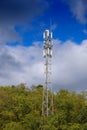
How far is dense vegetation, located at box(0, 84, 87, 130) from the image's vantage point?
48.3m

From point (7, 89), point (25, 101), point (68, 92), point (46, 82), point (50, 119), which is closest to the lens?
point (50, 119)

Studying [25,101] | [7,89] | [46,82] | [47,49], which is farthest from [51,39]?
[7,89]

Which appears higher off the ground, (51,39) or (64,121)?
(51,39)

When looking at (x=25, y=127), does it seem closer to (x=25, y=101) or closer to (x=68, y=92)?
(x=25, y=101)

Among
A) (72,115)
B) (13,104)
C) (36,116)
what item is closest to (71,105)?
(72,115)

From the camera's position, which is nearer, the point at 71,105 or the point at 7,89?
the point at 71,105

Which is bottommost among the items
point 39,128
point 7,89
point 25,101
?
point 39,128

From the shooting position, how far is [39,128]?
4862 cm

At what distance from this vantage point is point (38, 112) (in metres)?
53.3

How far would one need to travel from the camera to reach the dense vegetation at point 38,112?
1901 inches

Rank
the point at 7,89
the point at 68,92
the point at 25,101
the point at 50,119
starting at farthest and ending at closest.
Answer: the point at 7,89 < the point at 68,92 < the point at 25,101 < the point at 50,119

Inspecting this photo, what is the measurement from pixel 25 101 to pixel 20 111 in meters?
1.52

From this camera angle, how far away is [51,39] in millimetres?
53188

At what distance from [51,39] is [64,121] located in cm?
1085
